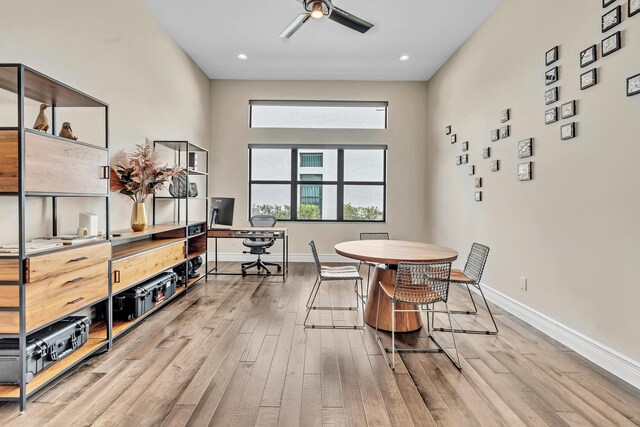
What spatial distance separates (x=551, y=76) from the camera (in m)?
2.89

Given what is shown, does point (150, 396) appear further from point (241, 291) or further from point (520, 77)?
point (520, 77)

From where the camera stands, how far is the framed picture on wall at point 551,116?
9.37ft

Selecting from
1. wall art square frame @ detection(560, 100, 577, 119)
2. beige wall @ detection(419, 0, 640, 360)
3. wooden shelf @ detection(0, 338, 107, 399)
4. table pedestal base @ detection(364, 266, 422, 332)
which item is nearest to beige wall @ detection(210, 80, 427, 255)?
beige wall @ detection(419, 0, 640, 360)

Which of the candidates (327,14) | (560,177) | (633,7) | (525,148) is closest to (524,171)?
(525,148)

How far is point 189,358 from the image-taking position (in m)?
2.42

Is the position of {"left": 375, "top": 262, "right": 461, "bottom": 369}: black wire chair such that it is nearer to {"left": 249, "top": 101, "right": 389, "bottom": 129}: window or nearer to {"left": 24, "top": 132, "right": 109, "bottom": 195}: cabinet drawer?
{"left": 24, "top": 132, "right": 109, "bottom": 195}: cabinet drawer

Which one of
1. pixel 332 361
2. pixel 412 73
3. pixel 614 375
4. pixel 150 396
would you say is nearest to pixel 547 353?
pixel 614 375

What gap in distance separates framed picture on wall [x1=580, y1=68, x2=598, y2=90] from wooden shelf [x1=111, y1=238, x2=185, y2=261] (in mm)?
4052

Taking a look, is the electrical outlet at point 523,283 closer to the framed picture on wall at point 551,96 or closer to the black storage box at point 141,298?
the framed picture on wall at point 551,96

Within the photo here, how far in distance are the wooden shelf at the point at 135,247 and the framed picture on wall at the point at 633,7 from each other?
4.19m

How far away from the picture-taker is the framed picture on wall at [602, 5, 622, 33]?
224cm

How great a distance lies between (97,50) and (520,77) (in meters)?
4.29

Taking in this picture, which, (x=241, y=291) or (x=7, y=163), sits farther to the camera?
(x=241, y=291)

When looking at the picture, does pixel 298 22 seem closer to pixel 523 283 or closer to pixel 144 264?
pixel 144 264
